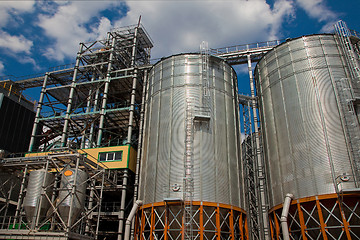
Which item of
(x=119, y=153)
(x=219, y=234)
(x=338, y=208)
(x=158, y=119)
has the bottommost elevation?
(x=219, y=234)

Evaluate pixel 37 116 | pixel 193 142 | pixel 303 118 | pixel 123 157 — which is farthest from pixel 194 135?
pixel 37 116

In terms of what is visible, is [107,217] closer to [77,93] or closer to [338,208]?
[77,93]

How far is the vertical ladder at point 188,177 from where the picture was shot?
25.7 m

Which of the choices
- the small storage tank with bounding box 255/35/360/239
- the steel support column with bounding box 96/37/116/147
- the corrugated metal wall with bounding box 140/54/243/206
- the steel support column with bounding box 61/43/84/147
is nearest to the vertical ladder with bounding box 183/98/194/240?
the corrugated metal wall with bounding box 140/54/243/206

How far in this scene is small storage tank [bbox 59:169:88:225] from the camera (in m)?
26.5

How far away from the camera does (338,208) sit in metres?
23.5

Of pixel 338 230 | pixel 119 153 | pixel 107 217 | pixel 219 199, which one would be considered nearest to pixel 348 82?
pixel 338 230

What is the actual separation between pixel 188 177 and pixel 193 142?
3481mm

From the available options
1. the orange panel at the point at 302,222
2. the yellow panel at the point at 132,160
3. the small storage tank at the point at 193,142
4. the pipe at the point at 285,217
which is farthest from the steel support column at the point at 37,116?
the orange panel at the point at 302,222

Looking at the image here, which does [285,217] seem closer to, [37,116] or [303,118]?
[303,118]

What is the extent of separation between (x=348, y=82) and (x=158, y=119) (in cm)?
1842

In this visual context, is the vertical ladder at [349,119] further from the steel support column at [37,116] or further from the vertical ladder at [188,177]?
the steel support column at [37,116]

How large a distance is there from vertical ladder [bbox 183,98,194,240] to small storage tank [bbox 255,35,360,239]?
7730 mm

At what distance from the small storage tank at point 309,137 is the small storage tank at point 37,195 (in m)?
20.7
